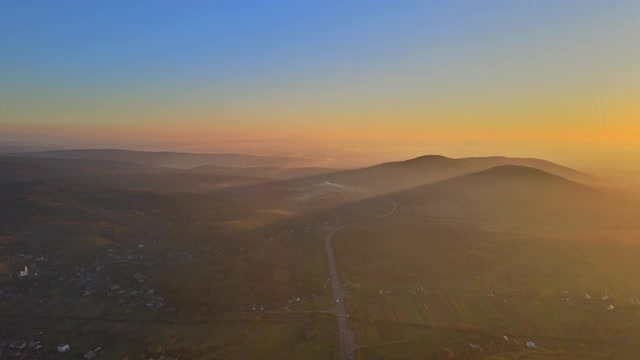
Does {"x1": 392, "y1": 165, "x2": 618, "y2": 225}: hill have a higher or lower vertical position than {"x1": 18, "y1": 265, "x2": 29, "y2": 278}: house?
higher

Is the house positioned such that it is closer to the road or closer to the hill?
the road

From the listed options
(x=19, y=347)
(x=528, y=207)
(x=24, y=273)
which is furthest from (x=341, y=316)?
(x=528, y=207)

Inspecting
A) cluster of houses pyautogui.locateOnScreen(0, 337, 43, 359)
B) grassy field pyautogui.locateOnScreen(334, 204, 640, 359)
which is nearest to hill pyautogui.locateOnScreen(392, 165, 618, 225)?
grassy field pyautogui.locateOnScreen(334, 204, 640, 359)

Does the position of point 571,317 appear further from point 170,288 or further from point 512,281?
point 170,288

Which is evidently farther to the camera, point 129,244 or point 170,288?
point 129,244

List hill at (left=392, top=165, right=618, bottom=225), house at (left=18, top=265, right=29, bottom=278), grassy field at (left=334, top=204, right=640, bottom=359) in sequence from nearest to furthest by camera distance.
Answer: grassy field at (left=334, top=204, right=640, bottom=359), house at (left=18, top=265, right=29, bottom=278), hill at (left=392, top=165, right=618, bottom=225)

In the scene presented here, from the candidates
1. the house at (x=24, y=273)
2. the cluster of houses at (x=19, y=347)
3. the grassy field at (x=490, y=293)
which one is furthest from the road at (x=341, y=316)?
the house at (x=24, y=273)

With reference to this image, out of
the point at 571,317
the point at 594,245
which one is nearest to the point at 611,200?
the point at 594,245

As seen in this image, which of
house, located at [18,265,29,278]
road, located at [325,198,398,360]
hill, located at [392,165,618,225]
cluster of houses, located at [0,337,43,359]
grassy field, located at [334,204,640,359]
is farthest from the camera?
hill, located at [392,165,618,225]

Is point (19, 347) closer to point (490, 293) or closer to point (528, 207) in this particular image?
point (490, 293)

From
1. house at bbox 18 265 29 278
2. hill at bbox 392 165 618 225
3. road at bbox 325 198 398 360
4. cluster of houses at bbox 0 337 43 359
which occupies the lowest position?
cluster of houses at bbox 0 337 43 359

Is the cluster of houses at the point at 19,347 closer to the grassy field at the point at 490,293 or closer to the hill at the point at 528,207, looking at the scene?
the grassy field at the point at 490,293
